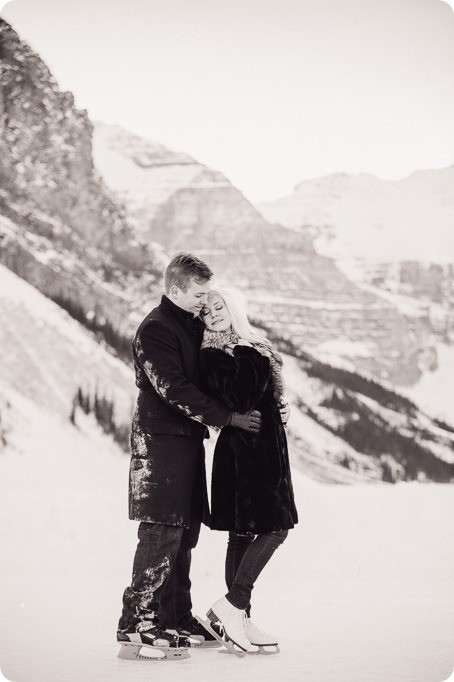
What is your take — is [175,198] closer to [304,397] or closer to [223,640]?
[304,397]

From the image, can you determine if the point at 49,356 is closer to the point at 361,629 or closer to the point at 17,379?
the point at 17,379

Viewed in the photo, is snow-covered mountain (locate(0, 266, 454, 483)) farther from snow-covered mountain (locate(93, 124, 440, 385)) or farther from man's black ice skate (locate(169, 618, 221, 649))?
man's black ice skate (locate(169, 618, 221, 649))

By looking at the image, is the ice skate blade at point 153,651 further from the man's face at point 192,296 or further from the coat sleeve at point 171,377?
the man's face at point 192,296

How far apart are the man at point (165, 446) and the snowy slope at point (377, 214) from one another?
545 cm

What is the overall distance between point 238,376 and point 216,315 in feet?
0.79

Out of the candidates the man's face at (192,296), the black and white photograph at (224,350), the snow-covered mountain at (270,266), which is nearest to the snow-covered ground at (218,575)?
the black and white photograph at (224,350)

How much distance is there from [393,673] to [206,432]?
91cm

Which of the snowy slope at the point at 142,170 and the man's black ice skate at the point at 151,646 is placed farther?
the snowy slope at the point at 142,170

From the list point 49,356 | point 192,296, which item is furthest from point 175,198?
point 192,296

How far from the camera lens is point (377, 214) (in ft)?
28.8

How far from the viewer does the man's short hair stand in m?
2.76

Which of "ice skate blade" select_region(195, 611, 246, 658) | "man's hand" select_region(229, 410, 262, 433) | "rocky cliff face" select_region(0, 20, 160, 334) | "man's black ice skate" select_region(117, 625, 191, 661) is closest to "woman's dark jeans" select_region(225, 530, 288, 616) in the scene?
"ice skate blade" select_region(195, 611, 246, 658)

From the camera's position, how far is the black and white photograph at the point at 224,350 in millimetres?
2750

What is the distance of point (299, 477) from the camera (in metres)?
7.52
